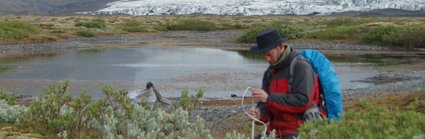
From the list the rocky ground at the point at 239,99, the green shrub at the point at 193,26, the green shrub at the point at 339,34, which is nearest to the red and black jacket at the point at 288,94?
the rocky ground at the point at 239,99

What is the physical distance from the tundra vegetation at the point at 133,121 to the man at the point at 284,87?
0.45m

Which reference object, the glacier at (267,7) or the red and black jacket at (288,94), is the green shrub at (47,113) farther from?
the glacier at (267,7)

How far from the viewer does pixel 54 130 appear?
273 inches

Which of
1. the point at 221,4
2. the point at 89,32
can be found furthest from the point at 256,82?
the point at 221,4

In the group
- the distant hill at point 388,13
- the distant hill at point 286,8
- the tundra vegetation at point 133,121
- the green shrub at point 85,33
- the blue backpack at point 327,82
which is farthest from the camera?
the distant hill at point 286,8

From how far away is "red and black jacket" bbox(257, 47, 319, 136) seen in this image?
16.8 ft

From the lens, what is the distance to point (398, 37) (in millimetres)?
41719

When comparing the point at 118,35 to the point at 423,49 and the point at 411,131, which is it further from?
the point at 411,131

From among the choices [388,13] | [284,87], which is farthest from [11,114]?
[388,13]

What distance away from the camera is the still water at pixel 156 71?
835 inches

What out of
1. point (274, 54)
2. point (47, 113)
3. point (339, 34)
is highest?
point (274, 54)

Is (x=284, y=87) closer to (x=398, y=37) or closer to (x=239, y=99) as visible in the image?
(x=239, y=99)

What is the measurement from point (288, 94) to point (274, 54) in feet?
1.21

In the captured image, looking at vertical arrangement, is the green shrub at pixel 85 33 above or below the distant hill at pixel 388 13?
above
